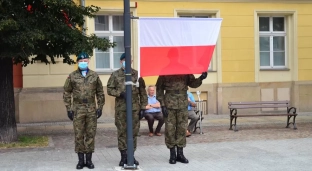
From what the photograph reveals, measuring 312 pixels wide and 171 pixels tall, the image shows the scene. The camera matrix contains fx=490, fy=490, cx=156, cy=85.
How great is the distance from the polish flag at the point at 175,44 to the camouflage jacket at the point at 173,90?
29 centimetres

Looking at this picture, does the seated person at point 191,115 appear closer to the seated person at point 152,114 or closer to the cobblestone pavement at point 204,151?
the cobblestone pavement at point 204,151

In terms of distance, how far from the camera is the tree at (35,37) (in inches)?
379

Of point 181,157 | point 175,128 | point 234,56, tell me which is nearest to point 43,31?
point 175,128

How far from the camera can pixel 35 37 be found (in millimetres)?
9445

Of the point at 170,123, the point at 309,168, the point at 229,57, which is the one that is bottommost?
the point at 309,168

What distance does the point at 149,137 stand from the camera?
11.8 metres

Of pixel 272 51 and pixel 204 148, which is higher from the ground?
→ pixel 272 51

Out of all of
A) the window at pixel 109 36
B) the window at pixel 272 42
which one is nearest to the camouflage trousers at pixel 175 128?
the window at pixel 109 36

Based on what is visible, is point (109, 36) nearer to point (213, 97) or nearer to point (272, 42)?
point (213, 97)

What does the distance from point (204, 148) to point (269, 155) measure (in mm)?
1441

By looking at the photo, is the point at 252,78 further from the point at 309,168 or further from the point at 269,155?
the point at 309,168

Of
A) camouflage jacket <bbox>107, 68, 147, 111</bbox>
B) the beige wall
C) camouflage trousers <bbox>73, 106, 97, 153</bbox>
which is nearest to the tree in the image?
camouflage jacket <bbox>107, 68, 147, 111</bbox>

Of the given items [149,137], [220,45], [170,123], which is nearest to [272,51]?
[220,45]

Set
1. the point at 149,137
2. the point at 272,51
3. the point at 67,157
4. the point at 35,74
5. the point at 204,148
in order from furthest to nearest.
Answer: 1. the point at 272,51
2. the point at 35,74
3. the point at 149,137
4. the point at 204,148
5. the point at 67,157
